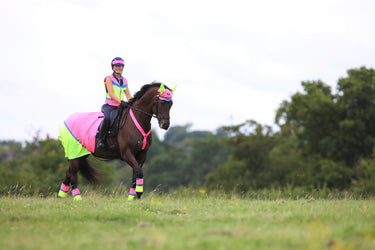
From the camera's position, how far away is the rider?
12055 mm

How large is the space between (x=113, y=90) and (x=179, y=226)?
551cm

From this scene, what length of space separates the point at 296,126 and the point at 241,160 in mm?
8170

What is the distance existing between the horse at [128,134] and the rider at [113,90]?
0.26 meters

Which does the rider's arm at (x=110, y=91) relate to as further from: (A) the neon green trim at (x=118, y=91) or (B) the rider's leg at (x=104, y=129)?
(B) the rider's leg at (x=104, y=129)

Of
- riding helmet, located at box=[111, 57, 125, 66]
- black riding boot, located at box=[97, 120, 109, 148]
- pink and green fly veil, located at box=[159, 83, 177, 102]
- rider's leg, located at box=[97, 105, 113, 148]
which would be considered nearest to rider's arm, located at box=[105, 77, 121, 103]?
rider's leg, located at box=[97, 105, 113, 148]

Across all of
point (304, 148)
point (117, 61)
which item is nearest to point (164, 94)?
point (117, 61)

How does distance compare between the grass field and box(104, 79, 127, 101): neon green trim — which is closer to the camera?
the grass field

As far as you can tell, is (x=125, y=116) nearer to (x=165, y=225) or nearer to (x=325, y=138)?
(x=165, y=225)

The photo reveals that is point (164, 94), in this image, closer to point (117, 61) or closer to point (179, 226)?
point (117, 61)

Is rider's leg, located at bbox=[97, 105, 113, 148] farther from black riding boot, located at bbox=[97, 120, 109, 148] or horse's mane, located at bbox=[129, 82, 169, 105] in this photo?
horse's mane, located at bbox=[129, 82, 169, 105]

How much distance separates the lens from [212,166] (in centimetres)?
9212

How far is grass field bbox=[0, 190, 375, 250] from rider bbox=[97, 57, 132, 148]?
229 cm

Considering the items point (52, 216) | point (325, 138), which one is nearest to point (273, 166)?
point (325, 138)

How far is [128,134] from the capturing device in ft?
38.9
